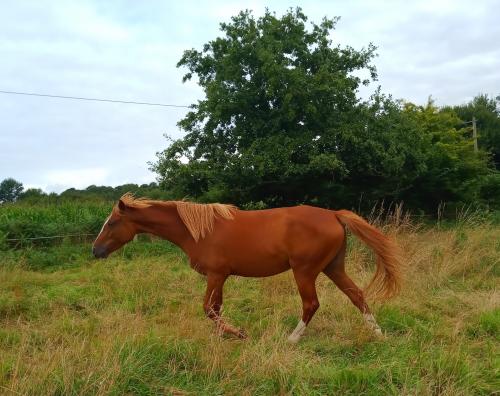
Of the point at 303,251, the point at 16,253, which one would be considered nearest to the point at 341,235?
the point at 303,251

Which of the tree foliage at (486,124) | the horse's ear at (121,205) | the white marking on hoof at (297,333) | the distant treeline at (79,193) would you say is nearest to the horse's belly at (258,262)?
the white marking on hoof at (297,333)

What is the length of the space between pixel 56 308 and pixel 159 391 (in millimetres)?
3231

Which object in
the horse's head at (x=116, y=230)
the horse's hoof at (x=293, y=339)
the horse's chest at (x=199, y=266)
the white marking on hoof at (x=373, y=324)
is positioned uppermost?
the horse's head at (x=116, y=230)

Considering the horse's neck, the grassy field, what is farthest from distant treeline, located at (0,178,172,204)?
the horse's neck

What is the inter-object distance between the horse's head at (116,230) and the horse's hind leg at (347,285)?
89.6 inches

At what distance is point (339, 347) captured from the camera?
4344 millimetres

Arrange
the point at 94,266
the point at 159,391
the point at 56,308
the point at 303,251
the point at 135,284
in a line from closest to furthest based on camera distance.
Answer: the point at 159,391 < the point at 303,251 < the point at 56,308 < the point at 135,284 < the point at 94,266

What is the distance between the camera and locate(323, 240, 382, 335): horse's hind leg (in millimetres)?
4875

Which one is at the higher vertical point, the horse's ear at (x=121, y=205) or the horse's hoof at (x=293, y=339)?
the horse's ear at (x=121, y=205)

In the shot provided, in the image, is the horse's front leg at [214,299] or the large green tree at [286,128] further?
the large green tree at [286,128]

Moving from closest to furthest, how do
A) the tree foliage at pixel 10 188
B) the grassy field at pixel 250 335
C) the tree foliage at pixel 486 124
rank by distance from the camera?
the grassy field at pixel 250 335
the tree foliage at pixel 486 124
the tree foliage at pixel 10 188

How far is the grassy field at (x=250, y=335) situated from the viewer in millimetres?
3301

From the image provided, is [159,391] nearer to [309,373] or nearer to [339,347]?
[309,373]

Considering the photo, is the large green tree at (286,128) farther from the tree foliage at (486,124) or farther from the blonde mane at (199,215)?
the tree foliage at (486,124)
